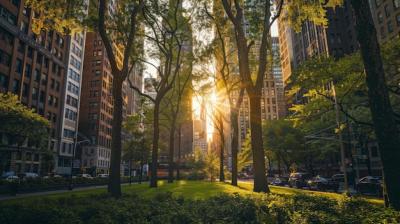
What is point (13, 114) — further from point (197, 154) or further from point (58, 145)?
point (197, 154)

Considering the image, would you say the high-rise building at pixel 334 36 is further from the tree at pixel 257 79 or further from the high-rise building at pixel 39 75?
the high-rise building at pixel 39 75

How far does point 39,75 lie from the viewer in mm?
57750

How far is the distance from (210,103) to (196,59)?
24.8 ft

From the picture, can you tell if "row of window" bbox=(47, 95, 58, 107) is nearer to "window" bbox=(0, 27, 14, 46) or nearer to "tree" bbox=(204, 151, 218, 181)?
"window" bbox=(0, 27, 14, 46)

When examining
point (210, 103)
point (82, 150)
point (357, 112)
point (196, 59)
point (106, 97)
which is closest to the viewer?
point (196, 59)

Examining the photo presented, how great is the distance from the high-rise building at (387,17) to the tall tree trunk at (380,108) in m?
47.1

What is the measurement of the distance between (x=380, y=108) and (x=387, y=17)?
177ft

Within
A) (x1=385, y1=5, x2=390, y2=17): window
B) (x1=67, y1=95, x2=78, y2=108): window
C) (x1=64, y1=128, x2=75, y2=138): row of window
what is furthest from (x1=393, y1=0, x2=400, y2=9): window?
(x1=64, y1=128, x2=75, y2=138): row of window

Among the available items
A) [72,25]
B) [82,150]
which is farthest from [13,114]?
[82,150]

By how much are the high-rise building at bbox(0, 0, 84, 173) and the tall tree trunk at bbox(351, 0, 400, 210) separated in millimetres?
41498

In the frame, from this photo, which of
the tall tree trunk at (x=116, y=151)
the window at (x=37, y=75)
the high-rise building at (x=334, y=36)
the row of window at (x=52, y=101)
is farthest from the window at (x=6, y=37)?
the high-rise building at (x=334, y=36)

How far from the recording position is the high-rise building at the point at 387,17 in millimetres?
48656

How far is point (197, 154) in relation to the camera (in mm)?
64000

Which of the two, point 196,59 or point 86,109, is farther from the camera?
point 86,109
